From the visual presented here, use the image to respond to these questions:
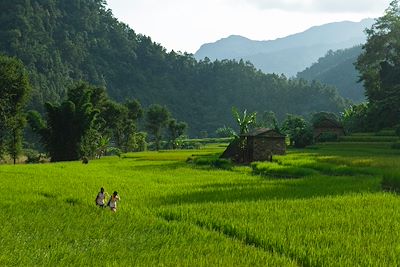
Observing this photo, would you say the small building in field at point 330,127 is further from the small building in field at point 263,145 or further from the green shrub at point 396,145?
the green shrub at point 396,145

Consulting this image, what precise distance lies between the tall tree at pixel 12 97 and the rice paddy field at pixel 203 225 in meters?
22.8

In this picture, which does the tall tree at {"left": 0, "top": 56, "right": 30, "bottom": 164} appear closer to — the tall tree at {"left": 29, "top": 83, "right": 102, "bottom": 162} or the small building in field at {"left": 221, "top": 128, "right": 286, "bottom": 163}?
the tall tree at {"left": 29, "top": 83, "right": 102, "bottom": 162}

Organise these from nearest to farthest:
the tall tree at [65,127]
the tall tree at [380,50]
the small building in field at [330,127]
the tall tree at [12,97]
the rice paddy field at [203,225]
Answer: the rice paddy field at [203,225] < the tall tree at [12,97] < the tall tree at [65,127] < the small building in field at [330,127] < the tall tree at [380,50]

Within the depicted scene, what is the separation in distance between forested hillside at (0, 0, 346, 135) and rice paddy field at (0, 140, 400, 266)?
285 ft

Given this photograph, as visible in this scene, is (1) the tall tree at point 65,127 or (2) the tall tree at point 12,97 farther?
(1) the tall tree at point 65,127

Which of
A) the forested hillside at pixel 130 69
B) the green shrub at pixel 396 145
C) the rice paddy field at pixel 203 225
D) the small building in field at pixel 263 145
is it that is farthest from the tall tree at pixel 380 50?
the forested hillside at pixel 130 69

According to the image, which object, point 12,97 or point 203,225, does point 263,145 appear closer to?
point 12,97

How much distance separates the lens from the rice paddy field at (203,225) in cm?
843

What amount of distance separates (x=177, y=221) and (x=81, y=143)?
3558 centimetres

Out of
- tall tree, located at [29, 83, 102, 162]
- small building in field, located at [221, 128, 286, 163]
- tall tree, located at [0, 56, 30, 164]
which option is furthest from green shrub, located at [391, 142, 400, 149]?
tall tree, located at [0, 56, 30, 164]

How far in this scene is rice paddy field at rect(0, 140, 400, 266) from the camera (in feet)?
27.7

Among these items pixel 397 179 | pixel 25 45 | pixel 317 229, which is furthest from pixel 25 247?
pixel 25 45

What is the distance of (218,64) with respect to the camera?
153 metres

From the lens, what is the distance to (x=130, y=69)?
438 feet
